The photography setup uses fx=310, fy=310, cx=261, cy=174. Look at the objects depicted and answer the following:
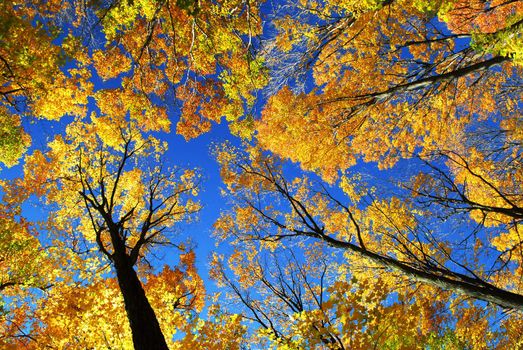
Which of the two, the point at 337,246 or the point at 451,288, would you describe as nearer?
→ the point at 451,288

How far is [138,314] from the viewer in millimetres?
5246

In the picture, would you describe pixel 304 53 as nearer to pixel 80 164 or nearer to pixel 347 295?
pixel 347 295

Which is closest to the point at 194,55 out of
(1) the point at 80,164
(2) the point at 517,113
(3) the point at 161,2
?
(3) the point at 161,2

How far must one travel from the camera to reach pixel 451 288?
4016mm

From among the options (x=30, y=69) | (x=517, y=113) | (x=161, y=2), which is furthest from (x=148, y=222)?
(x=517, y=113)

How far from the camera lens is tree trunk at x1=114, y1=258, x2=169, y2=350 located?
15.2ft

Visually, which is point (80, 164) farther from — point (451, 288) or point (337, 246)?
point (451, 288)

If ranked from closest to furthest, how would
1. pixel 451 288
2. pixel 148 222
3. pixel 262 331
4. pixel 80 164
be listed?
1. pixel 451 288
2. pixel 262 331
3. pixel 148 222
4. pixel 80 164

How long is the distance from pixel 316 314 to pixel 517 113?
26.4 feet

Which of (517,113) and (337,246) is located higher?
(517,113)

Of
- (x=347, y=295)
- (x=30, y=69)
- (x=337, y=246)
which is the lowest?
(x=347, y=295)

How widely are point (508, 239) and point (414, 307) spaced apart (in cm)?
693

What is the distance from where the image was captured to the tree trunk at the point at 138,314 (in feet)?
15.2

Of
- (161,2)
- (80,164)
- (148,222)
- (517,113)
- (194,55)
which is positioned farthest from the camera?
(80,164)
